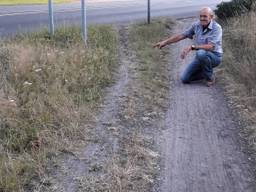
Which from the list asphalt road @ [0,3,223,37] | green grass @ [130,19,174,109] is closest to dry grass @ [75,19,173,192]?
green grass @ [130,19,174,109]

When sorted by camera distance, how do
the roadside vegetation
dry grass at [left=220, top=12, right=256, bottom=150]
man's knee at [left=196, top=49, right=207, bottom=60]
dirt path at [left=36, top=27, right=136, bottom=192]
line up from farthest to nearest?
man's knee at [left=196, top=49, right=207, bottom=60] < dry grass at [left=220, top=12, right=256, bottom=150] < the roadside vegetation < dirt path at [left=36, top=27, right=136, bottom=192]

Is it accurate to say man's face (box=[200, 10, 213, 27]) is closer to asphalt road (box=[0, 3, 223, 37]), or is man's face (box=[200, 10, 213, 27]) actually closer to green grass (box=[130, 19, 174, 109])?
green grass (box=[130, 19, 174, 109])

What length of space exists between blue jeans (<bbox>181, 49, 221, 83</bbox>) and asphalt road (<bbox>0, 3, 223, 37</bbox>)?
18.4 feet

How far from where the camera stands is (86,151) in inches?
216

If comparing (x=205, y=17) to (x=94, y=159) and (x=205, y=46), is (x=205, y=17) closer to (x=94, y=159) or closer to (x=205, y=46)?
(x=205, y=46)

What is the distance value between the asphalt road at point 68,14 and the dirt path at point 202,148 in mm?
6608

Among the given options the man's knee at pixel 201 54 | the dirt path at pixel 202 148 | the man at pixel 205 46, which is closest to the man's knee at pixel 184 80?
the man at pixel 205 46

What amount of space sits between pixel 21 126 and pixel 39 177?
1.06 m

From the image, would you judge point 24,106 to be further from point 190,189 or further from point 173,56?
point 173,56

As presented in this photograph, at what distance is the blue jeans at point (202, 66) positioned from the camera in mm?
8430

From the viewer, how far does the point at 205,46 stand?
8.27 metres

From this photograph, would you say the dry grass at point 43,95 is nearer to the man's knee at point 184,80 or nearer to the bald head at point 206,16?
the man's knee at point 184,80

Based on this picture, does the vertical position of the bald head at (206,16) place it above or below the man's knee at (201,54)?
above

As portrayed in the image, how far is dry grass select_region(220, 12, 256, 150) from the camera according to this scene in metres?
6.98
